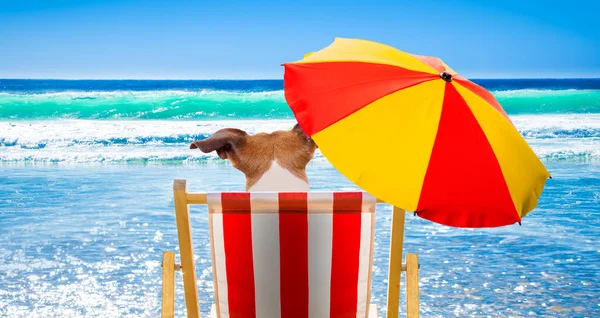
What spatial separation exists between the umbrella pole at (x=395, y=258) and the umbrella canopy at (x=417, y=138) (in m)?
0.20

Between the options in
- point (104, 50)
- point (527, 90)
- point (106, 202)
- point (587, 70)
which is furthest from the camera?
point (587, 70)

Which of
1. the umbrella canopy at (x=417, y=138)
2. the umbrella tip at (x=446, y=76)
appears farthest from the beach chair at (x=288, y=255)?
the umbrella tip at (x=446, y=76)

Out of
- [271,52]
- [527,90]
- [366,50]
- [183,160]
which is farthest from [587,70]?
[366,50]

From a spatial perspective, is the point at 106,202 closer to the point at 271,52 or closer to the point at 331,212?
the point at 331,212

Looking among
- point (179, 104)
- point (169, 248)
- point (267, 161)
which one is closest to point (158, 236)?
point (169, 248)

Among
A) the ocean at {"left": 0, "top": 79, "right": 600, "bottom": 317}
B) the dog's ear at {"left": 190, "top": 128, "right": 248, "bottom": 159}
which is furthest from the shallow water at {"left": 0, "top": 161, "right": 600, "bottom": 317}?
the dog's ear at {"left": 190, "top": 128, "right": 248, "bottom": 159}

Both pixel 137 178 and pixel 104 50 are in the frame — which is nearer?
pixel 137 178

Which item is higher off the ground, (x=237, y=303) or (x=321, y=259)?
(x=321, y=259)

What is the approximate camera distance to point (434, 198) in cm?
192

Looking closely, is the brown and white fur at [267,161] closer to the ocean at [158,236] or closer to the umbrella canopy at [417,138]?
the umbrella canopy at [417,138]

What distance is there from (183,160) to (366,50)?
7.31m

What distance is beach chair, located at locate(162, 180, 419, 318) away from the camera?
2051 millimetres

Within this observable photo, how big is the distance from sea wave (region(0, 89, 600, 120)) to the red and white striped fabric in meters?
15.4

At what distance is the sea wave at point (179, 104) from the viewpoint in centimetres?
1780
